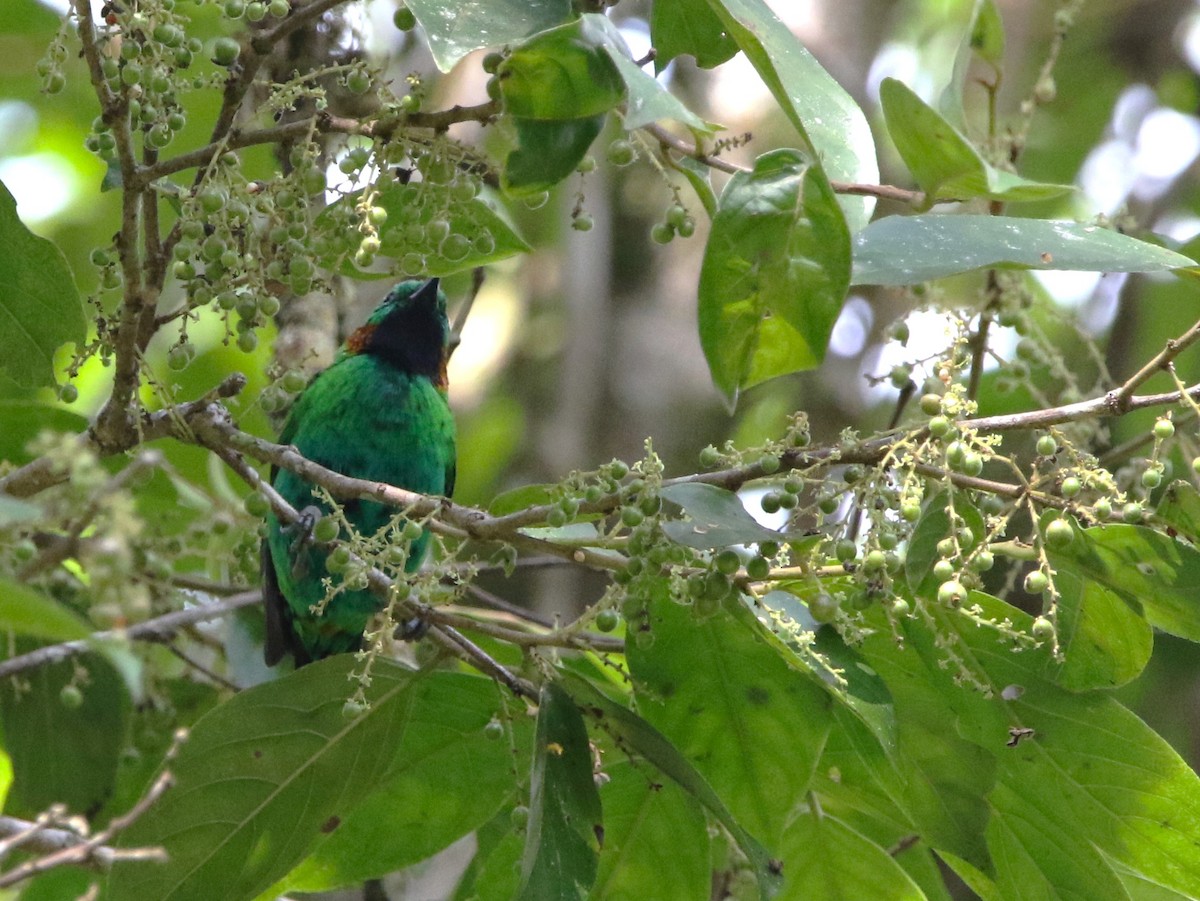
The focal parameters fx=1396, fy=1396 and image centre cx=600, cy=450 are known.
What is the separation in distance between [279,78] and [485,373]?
208 centimetres

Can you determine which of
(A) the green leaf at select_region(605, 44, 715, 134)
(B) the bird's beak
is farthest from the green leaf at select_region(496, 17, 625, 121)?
(B) the bird's beak

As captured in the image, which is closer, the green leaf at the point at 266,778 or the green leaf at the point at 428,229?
the green leaf at the point at 428,229

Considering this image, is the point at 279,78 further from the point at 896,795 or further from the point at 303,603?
the point at 896,795

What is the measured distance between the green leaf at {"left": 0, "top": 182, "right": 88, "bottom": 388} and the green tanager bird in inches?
34.5

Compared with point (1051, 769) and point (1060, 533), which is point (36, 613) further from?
point (1051, 769)

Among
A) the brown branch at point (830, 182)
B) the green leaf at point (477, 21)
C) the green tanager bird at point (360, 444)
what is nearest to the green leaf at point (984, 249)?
the brown branch at point (830, 182)

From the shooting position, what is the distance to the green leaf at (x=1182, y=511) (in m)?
1.84

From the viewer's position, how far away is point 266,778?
2145 millimetres

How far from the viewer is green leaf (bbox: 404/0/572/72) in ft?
4.99

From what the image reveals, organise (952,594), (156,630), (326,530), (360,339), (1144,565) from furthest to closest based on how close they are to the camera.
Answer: (360,339)
(156,630)
(1144,565)
(326,530)
(952,594)

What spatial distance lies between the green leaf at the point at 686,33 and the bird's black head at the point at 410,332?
1.80 metres

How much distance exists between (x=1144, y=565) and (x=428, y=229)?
1086 millimetres

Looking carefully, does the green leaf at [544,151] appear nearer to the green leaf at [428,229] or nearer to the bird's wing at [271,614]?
the green leaf at [428,229]

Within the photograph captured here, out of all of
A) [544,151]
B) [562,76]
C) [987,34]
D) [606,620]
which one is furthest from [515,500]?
[987,34]
